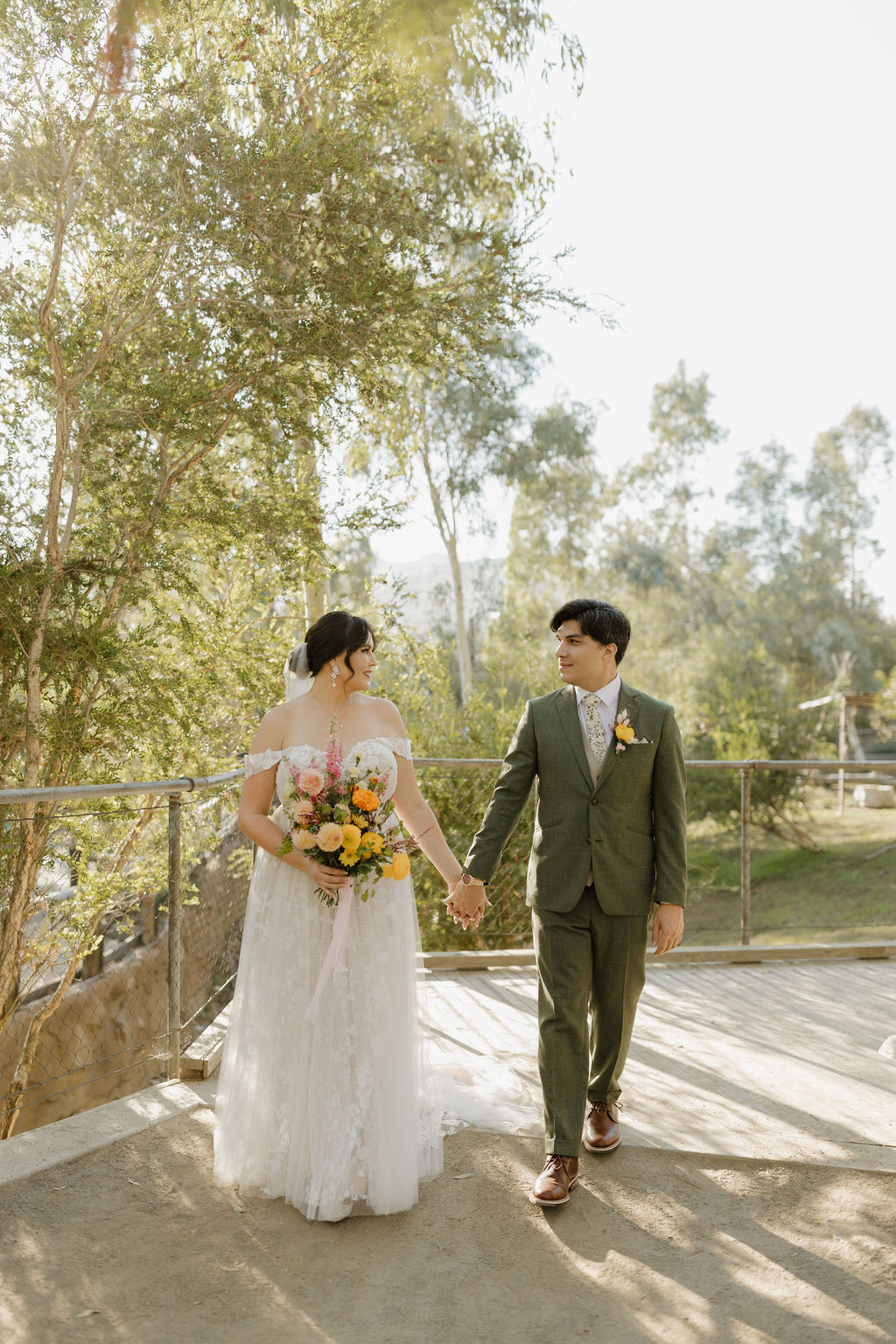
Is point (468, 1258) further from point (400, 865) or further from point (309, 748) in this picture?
point (309, 748)

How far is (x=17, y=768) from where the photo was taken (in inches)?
279

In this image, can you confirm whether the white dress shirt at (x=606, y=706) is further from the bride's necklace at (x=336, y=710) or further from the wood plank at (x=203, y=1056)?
the wood plank at (x=203, y=1056)

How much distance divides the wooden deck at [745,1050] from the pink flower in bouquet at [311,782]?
172 centimetres

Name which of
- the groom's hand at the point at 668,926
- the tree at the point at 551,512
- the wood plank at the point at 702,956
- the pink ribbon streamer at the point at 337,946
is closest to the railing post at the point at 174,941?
the pink ribbon streamer at the point at 337,946

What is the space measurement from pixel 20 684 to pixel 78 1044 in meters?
4.27

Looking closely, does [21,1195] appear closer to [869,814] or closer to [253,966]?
[253,966]

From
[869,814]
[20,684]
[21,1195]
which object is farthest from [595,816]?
[869,814]

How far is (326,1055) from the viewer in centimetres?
325

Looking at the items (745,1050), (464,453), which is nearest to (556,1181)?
(745,1050)

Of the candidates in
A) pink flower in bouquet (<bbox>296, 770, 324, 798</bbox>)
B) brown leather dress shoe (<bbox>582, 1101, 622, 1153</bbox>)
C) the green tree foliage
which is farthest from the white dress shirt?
the green tree foliage

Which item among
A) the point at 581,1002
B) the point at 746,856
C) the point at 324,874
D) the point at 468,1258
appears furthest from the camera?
the point at 746,856

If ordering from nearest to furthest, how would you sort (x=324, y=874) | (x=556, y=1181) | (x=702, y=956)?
(x=556, y=1181)
(x=324, y=874)
(x=702, y=956)

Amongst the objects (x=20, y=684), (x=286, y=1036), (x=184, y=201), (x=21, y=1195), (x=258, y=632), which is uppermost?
(x=184, y=201)

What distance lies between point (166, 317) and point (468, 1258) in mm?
5696
